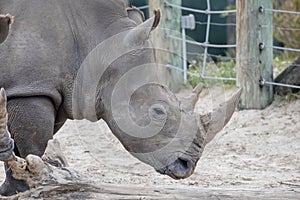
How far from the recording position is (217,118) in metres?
5.06

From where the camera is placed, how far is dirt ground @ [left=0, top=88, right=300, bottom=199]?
5930 millimetres

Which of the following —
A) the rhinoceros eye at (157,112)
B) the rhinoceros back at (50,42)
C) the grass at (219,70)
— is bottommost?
the grass at (219,70)

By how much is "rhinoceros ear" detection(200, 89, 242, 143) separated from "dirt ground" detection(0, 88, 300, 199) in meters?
0.49

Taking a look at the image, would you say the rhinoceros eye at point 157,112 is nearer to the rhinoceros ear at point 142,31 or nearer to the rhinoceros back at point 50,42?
the rhinoceros ear at point 142,31

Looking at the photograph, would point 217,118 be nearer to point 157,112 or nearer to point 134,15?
point 157,112

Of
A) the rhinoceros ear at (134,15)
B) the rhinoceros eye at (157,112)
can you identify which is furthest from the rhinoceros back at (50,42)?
the rhinoceros eye at (157,112)

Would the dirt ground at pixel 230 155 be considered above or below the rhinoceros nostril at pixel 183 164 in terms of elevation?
below

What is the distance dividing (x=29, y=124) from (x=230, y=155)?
102 inches

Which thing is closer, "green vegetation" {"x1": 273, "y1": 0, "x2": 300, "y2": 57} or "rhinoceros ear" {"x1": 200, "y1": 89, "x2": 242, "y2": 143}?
"rhinoceros ear" {"x1": 200, "y1": 89, "x2": 242, "y2": 143}

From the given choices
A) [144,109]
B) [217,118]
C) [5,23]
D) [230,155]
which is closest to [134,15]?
[144,109]

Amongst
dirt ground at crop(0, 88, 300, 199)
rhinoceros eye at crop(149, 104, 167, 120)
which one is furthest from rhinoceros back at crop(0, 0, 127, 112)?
dirt ground at crop(0, 88, 300, 199)

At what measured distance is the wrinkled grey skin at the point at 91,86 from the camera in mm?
4805

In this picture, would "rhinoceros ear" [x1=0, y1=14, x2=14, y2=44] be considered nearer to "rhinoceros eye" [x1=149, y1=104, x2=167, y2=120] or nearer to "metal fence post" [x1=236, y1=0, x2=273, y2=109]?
"rhinoceros eye" [x1=149, y1=104, x2=167, y2=120]

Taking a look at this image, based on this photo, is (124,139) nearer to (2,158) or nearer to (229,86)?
(2,158)
